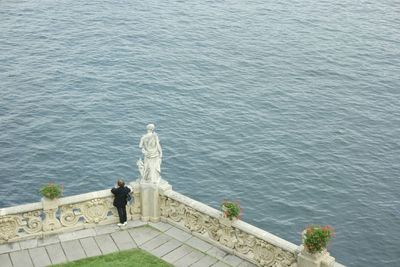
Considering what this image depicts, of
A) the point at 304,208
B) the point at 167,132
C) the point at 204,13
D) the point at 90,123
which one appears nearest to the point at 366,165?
the point at 304,208

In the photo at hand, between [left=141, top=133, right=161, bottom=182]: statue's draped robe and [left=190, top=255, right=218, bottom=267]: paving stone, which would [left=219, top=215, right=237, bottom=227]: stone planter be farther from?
[left=141, top=133, right=161, bottom=182]: statue's draped robe

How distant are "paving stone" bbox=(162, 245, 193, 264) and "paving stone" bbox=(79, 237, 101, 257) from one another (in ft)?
7.65

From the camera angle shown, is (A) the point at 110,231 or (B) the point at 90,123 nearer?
(A) the point at 110,231

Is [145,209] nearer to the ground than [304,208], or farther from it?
farther from it

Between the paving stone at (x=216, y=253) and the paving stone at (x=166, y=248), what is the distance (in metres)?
1.13

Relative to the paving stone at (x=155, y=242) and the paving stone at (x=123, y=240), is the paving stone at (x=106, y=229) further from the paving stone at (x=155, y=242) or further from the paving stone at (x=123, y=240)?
the paving stone at (x=155, y=242)

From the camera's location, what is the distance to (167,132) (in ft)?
137

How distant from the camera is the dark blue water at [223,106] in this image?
35.1 metres

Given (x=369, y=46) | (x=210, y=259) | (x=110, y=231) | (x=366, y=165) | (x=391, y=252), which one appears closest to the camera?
(x=210, y=259)

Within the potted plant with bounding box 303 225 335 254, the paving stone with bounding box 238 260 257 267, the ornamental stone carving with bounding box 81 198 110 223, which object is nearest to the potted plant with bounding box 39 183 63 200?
the ornamental stone carving with bounding box 81 198 110 223

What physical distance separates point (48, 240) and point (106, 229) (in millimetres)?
2098

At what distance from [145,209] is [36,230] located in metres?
3.99

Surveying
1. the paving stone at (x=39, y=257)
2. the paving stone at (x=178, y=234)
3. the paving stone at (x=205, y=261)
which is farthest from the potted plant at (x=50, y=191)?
the paving stone at (x=205, y=261)

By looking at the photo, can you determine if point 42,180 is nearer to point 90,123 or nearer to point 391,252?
point 90,123
